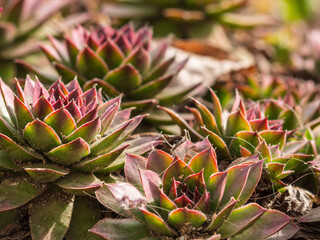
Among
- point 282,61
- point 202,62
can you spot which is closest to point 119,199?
point 202,62

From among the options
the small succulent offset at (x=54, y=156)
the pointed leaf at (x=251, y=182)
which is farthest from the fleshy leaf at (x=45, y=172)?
the pointed leaf at (x=251, y=182)

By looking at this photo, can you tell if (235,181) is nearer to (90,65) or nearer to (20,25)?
(90,65)

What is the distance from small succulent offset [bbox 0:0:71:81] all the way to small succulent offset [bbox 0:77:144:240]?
1168 millimetres

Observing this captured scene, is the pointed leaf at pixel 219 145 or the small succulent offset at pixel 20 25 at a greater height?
the small succulent offset at pixel 20 25

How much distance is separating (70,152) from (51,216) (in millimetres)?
221

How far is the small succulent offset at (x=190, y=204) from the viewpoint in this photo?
4.32 feet

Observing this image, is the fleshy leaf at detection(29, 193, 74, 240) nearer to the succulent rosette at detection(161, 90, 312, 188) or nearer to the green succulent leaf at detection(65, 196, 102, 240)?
the green succulent leaf at detection(65, 196, 102, 240)

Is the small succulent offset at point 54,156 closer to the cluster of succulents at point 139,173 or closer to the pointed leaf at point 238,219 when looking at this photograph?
the cluster of succulents at point 139,173

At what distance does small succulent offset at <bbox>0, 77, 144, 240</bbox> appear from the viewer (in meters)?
1.44

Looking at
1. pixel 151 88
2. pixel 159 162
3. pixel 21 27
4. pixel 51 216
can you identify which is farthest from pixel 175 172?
pixel 21 27

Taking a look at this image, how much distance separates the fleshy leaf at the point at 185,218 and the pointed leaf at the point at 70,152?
14.5 inches

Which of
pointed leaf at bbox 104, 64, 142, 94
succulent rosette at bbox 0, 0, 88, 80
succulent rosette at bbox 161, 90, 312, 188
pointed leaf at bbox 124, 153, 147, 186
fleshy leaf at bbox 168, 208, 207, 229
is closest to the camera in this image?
fleshy leaf at bbox 168, 208, 207, 229

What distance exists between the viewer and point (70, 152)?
4.77ft

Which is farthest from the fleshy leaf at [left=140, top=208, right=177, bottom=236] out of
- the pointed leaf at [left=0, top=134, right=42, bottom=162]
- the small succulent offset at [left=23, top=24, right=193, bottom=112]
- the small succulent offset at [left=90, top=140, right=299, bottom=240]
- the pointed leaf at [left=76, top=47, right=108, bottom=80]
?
the pointed leaf at [left=76, top=47, right=108, bottom=80]
